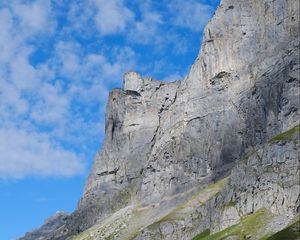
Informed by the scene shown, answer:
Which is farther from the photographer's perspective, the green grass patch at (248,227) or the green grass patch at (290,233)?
Answer: the green grass patch at (248,227)

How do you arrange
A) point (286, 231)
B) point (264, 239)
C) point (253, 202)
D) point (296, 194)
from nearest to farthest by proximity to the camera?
1. point (286, 231)
2. point (264, 239)
3. point (296, 194)
4. point (253, 202)

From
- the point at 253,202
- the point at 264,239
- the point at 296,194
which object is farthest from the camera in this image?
the point at 253,202

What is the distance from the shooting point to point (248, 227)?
6988 inches

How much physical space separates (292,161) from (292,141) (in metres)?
8.56

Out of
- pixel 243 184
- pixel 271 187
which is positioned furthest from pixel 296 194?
pixel 243 184

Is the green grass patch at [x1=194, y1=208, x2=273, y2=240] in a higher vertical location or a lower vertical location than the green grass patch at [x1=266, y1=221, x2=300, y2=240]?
higher

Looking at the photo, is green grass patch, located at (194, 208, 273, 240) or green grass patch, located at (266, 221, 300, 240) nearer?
green grass patch, located at (266, 221, 300, 240)

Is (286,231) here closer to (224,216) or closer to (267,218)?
(267,218)

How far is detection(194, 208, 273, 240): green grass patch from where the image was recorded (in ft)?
571

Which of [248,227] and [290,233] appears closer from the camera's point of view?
[290,233]

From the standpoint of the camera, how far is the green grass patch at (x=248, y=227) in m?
174

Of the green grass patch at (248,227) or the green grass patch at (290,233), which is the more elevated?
the green grass patch at (248,227)

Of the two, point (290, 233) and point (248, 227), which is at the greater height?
point (248, 227)

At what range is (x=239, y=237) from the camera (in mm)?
174375
